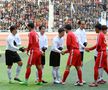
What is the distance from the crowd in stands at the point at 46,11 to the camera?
135 ft

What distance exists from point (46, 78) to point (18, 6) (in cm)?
2889

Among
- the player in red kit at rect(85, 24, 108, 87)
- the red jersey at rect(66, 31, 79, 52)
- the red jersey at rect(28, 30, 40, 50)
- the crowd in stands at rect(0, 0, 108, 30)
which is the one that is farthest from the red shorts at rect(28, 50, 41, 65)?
the crowd in stands at rect(0, 0, 108, 30)

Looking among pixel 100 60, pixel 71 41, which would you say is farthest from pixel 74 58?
pixel 100 60

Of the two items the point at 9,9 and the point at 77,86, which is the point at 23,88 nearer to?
the point at 77,86

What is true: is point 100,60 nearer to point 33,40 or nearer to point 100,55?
point 100,55

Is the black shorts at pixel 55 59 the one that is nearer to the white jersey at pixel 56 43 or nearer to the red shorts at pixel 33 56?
the white jersey at pixel 56 43

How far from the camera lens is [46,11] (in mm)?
42531

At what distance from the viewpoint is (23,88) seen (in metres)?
13.4

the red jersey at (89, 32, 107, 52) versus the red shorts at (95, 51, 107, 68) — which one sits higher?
the red jersey at (89, 32, 107, 52)

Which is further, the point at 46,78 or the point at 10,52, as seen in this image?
the point at 46,78

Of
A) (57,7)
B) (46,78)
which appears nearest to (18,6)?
(57,7)

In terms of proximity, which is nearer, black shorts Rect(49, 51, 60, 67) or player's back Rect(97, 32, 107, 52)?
player's back Rect(97, 32, 107, 52)

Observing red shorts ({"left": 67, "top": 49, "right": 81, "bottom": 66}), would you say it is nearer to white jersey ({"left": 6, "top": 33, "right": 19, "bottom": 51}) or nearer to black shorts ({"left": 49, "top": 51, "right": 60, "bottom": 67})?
black shorts ({"left": 49, "top": 51, "right": 60, "bottom": 67})

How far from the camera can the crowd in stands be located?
4103 centimetres
